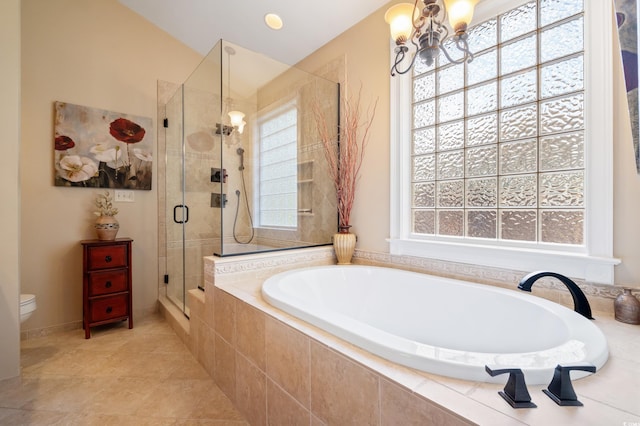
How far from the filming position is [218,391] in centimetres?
160

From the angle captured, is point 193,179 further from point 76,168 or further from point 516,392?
point 516,392

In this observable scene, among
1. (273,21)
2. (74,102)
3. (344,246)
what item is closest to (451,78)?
(344,246)

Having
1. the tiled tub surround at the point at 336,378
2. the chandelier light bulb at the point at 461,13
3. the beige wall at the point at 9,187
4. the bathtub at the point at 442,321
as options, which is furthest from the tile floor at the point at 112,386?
the chandelier light bulb at the point at 461,13

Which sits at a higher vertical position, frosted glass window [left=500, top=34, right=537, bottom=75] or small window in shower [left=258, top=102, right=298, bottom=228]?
frosted glass window [left=500, top=34, right=537, bottom=75]

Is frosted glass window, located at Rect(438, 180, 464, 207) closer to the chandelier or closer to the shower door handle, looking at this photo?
the chandelier

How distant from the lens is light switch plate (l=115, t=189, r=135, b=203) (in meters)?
2.63

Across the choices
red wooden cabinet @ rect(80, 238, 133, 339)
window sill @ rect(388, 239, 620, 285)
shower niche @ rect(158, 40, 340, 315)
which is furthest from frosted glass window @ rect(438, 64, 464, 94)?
red wooden cabinet @ rect(80, 238, 133, 339)

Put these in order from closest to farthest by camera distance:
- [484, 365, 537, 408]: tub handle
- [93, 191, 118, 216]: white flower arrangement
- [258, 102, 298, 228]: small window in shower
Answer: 1. [484, 365, 537, 408]: tub handle
2. [93, 191, 118, 216]: white flower arrangement
3. [258, 102, 298, 228]: small window in shower

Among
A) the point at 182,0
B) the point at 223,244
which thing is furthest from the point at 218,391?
the point at 182,0

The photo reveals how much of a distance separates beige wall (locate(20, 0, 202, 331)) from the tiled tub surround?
1484mm

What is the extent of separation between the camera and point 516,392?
63 centimetres

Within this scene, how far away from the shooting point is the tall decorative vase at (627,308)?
110cm

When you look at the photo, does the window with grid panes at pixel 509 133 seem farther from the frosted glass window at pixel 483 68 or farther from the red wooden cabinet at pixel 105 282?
the red wooden cabinet at pixel 105 282

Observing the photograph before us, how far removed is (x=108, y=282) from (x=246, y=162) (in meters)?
1.53
